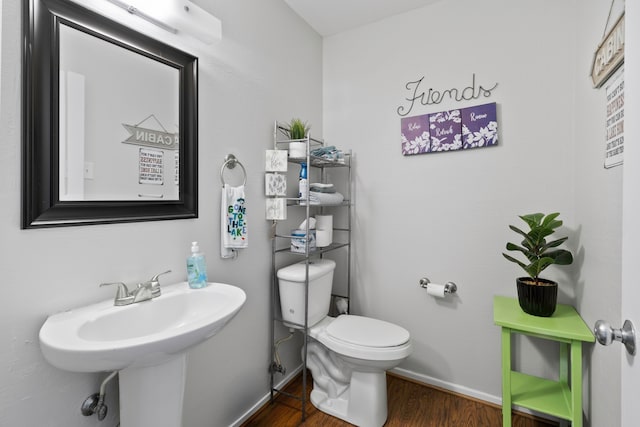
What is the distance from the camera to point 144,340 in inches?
30.5

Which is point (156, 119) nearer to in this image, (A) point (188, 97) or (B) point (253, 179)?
(A) point (188, 97)

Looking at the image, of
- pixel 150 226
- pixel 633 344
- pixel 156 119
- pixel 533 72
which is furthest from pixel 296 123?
pixel 633 344

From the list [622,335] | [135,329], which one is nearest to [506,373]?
[622,335]

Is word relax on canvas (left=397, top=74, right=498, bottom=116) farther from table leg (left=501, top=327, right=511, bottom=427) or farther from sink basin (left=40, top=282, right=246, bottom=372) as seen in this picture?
sink basin (left=40, top=282, right=246, bottom=372)

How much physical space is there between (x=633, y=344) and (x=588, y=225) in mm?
1005

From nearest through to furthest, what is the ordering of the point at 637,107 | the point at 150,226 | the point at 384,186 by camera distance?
the point at 637,107 → the point at 150,226 → the point at 384,186

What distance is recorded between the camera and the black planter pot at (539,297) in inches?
55.5

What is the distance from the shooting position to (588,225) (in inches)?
52.8

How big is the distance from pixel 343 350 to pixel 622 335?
3.91 feet

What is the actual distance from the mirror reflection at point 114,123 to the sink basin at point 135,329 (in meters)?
0.39

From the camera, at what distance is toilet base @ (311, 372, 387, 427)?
1591 millimetres

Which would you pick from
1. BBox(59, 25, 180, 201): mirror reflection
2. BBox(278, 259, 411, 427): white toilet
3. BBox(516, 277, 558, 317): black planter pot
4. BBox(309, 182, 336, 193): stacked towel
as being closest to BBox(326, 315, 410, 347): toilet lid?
BBox(278, 259, 411, 427): white toilet

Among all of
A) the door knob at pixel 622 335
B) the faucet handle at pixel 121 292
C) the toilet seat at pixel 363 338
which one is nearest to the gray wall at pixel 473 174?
the toilet seat at pixel 363 338

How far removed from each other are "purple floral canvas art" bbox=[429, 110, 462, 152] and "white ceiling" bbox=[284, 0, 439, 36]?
75 cm
